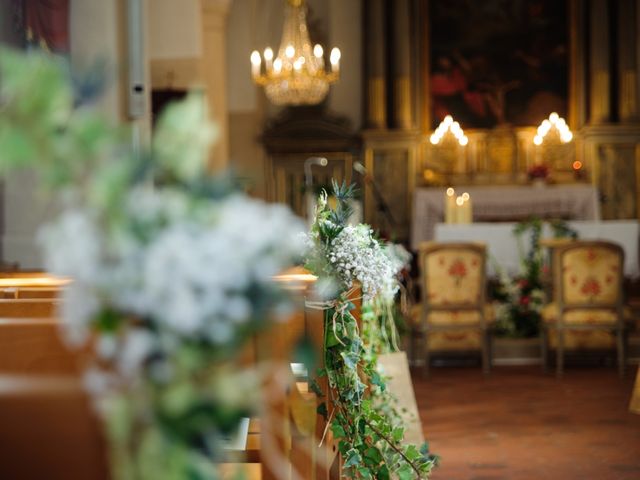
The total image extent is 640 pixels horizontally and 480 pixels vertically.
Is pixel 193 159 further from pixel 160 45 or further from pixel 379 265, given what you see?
pixel 160 45

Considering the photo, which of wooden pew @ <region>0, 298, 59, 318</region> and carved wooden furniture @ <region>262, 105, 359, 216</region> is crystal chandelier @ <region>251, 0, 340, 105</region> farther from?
wooden pew @ <region>0, 298, 59, 318</region>

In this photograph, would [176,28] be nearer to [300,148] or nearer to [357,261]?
[300,148]

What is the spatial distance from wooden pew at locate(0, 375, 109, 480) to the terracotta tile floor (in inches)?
123

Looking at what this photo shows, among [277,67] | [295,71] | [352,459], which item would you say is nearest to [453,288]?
[295,71]

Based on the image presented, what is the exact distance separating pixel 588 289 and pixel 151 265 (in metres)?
6.78

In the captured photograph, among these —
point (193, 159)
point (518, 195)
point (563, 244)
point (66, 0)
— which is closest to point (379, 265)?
point (193, 159)

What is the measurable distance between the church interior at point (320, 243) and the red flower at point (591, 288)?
66 mm

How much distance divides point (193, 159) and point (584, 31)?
41.3 feet

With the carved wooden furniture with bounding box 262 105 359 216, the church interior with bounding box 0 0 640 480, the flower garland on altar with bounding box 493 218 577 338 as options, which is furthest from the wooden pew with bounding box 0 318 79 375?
the carved wooden furniture with bounding box 262 105 359 216

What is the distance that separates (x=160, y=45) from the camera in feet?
27.5

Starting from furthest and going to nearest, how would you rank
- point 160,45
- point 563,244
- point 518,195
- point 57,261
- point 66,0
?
point 518,195 → point 160,45 → point 563,244 → point 66,0 → point 57,261

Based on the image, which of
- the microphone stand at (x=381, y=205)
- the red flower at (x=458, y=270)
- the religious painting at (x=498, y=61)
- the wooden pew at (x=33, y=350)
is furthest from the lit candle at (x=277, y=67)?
the wooden pew at (x=33, y=350)

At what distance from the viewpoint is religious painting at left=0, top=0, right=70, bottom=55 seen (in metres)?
5.58

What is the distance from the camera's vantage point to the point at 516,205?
1217cm
